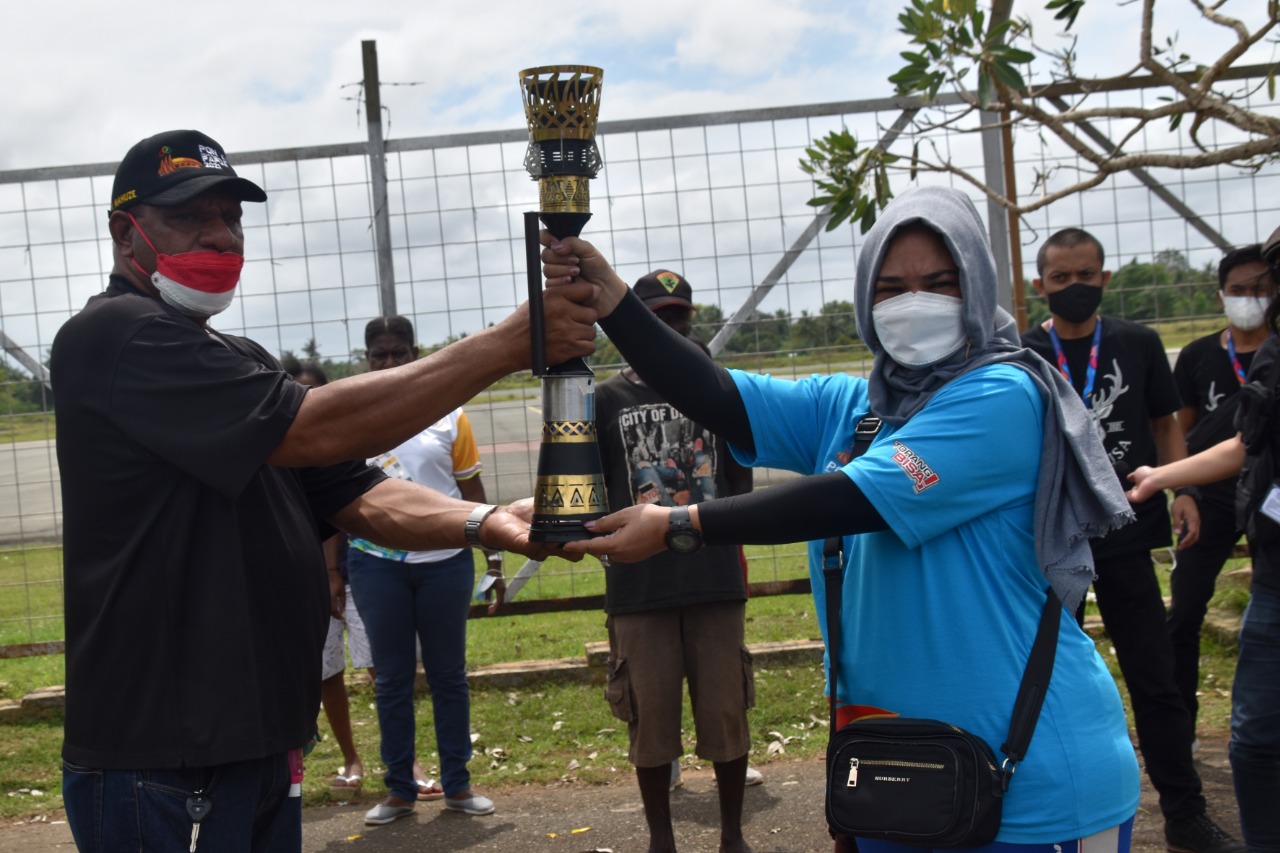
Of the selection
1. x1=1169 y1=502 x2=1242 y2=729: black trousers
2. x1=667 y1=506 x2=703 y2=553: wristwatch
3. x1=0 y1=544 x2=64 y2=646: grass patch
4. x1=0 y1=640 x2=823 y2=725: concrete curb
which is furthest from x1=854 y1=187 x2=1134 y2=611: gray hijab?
x1=0 y1=544 x2=64 y2=646: grass patch

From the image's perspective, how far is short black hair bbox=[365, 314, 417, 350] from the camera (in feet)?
20.2

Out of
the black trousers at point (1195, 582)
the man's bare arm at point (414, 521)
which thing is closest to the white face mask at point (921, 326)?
the man's bare arm at point (414, 521)

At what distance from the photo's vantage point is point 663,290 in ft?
17.8

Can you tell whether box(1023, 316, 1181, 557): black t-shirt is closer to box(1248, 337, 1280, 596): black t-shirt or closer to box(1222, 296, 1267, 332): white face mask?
box(1222, 296, 1267, 332): white face mask

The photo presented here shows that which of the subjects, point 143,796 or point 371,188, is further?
point 371,188

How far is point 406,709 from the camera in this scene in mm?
5809

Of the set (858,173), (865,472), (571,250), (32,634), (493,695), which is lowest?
(493,695)

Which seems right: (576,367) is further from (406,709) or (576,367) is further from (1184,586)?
(1184,586)

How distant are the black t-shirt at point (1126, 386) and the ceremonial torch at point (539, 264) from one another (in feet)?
9.61

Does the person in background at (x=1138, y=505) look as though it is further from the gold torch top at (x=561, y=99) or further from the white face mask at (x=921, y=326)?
the gold torch top at (x=561, y=99)

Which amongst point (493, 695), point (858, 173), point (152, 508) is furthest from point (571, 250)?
point (493, 695)

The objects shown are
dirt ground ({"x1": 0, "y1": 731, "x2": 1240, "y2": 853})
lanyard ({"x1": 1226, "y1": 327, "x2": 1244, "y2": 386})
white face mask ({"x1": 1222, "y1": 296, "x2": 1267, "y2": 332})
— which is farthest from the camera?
lanyard ({"x1": 1226, "y1": 327, "x2": 1244, "y2": 386})

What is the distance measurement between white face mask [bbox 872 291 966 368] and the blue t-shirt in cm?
10

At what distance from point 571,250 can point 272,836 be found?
5.01 feet
